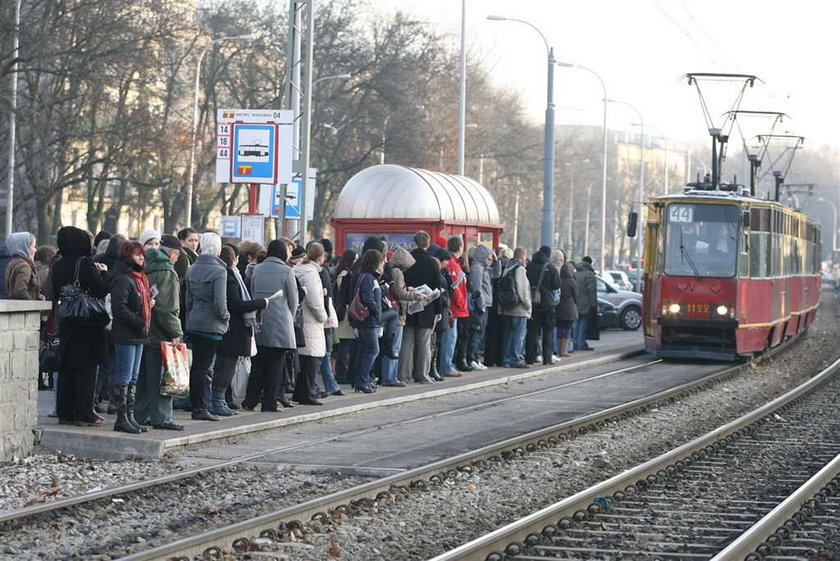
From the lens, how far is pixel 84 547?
8758 millimetres

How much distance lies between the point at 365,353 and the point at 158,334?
5075 millimetres

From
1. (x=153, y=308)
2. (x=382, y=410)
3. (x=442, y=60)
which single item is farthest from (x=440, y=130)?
(x=153, y=308)

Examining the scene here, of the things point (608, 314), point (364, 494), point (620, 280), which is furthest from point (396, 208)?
point (620, 280)

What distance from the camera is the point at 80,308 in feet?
42.0

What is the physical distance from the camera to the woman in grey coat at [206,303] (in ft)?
45.5

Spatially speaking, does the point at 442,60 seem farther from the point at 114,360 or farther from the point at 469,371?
the point at 114,360

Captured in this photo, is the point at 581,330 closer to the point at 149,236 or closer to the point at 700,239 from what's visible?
the point at 700,239

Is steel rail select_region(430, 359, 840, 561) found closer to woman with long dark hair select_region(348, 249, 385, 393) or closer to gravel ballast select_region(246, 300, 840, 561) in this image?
gravel ballast select_region(246, 300, 840, 561)

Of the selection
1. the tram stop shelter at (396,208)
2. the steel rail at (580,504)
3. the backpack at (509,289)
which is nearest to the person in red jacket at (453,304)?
the backpack at (509,289)

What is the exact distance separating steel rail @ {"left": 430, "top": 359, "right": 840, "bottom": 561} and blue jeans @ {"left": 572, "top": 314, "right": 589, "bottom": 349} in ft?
37.8

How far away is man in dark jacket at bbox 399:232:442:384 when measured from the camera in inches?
758

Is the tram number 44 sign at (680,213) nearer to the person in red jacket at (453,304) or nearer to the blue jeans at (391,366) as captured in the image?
the person in red jacket at (453,304)

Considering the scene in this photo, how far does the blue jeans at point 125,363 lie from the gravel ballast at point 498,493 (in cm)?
305

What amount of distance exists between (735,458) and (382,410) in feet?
15.4
